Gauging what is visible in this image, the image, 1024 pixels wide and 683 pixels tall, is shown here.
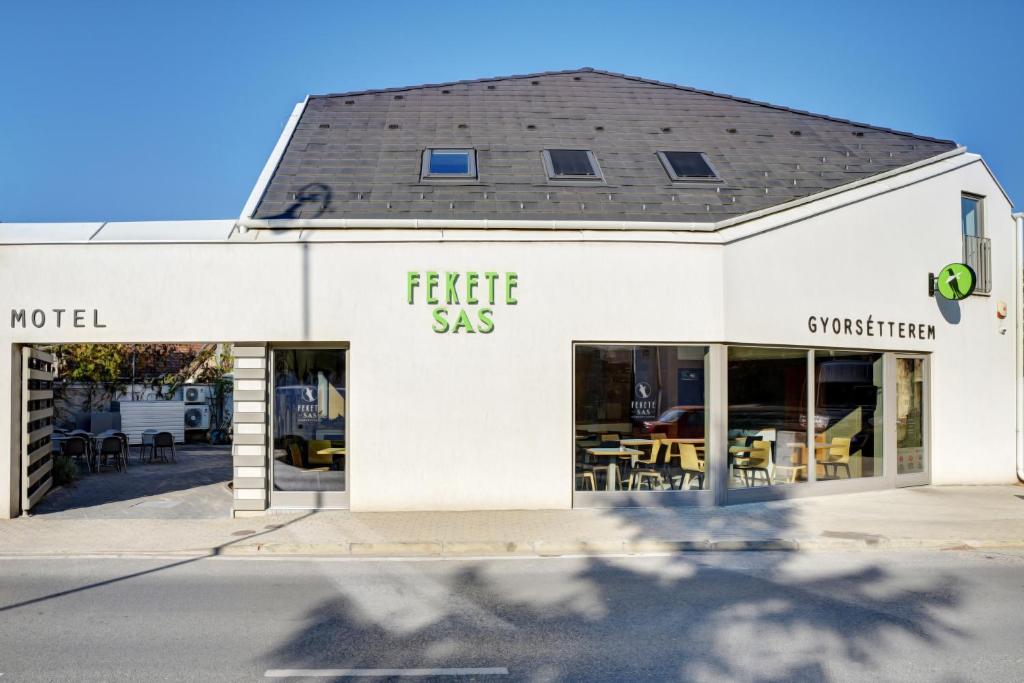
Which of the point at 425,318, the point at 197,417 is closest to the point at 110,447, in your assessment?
the point at 197,417

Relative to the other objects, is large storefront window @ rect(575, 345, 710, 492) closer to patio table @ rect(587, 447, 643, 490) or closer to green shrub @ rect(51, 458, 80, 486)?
patio table @ rect(587, 447, 643, 490)

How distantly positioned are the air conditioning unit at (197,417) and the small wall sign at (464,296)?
50.7 ft

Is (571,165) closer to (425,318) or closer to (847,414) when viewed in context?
(425,318)

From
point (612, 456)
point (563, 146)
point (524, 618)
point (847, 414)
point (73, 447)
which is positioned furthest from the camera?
point (73, 447)

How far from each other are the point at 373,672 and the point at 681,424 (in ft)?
26.6

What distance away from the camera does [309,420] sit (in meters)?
12.7

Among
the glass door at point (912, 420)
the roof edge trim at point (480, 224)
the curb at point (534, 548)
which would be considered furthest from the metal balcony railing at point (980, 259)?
the curb at point (534, 548)

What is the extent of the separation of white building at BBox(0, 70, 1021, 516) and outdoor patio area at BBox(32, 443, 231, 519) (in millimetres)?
731

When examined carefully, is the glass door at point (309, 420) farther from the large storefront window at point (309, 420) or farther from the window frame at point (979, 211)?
the window frame at point (979, 211)

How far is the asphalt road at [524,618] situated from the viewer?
605 centimetres

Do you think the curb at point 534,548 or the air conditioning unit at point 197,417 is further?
the air conditioning unit at point 197,417

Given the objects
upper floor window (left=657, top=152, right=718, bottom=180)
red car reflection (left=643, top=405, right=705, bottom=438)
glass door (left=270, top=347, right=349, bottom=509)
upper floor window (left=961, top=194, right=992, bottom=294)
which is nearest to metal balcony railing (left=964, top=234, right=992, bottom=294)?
upper floor window (left=961, top=194, right=992, bottom=294)

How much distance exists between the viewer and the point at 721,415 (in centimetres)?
1295

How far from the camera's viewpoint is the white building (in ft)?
40.5
